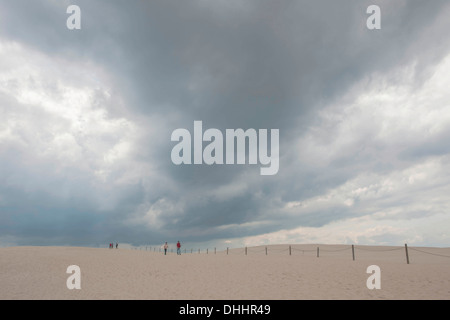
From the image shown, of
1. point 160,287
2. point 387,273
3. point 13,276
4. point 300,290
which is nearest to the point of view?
point 300,290

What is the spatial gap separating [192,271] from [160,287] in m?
7.33

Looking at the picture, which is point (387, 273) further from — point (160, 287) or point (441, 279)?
point (160, 287)

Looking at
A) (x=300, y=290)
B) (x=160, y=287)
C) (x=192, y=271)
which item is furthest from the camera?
(x=192, y=271)

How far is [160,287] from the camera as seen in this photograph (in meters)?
22.7

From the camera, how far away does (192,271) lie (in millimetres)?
29688
